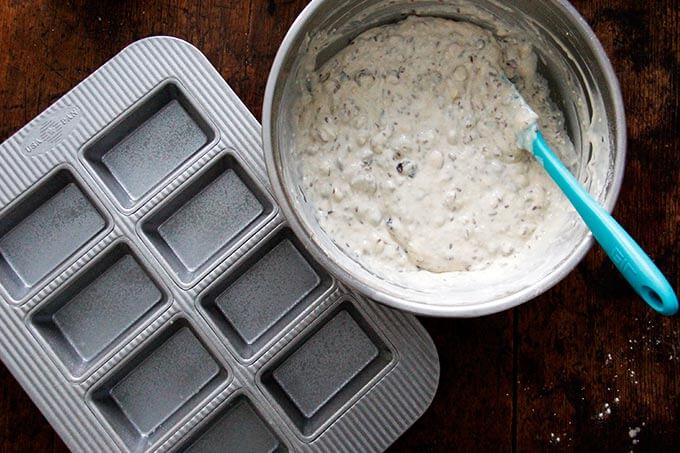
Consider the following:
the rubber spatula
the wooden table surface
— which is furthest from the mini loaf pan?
the rubber spatula

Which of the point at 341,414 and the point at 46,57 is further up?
the point at 46,57

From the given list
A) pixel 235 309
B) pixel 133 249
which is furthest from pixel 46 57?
pixel 235 309

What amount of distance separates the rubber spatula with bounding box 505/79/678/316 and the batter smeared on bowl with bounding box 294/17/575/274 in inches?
3.7

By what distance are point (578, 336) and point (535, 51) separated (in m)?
0.54

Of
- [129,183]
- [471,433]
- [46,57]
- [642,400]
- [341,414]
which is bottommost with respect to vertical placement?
[642,400]

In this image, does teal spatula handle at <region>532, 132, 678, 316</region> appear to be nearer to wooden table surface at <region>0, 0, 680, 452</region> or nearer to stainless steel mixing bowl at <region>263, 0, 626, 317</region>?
stainless steel mixing bowl at <region>263, 0, 626, 317</region>

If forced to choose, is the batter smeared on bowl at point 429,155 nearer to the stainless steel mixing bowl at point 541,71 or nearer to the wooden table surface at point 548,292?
the stainless steel mixing bowl at point 541,71

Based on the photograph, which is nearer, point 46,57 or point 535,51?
point 535,51

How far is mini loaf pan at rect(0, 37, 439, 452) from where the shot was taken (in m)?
1.31

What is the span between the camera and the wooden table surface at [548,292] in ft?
4.53

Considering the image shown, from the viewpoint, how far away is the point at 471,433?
1.38m

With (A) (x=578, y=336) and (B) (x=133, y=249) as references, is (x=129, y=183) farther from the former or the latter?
(A) (x=578, y=336)

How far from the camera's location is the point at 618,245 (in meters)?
1.00

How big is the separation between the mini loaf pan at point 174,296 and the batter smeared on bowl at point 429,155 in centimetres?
14
